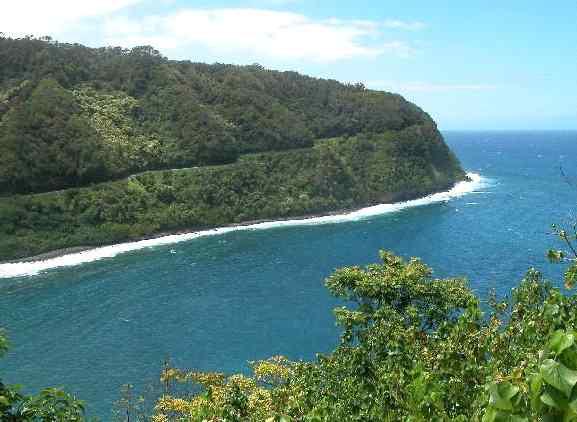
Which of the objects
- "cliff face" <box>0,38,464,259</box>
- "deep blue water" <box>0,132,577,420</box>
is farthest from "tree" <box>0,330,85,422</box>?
"cliff face" <box>0,38,464,259</box>

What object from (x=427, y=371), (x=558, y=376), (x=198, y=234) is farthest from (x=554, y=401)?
(x=198, y=234)

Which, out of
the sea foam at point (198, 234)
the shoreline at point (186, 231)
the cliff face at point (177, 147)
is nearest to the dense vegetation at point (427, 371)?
the sea foam at point (198, 234)

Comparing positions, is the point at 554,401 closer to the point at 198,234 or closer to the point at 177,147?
the point at 198,234

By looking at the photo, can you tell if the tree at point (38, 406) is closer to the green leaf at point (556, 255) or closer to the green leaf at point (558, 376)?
the green leaf at point (558, 376)

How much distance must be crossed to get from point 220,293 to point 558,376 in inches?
2120

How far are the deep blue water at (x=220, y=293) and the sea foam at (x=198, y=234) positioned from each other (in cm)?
297

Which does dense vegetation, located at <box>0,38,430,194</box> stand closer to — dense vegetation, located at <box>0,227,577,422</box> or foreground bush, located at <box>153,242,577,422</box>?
foreground bush, located at <box>153,242,577,422</box>

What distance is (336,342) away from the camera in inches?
1679

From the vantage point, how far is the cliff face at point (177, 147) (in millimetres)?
77438

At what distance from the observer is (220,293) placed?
55.4 m

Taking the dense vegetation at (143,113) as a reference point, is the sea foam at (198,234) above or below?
below

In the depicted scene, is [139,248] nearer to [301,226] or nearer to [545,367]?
[301,226]

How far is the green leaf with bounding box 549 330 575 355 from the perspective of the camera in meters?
2.88

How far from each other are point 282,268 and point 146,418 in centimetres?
3444
